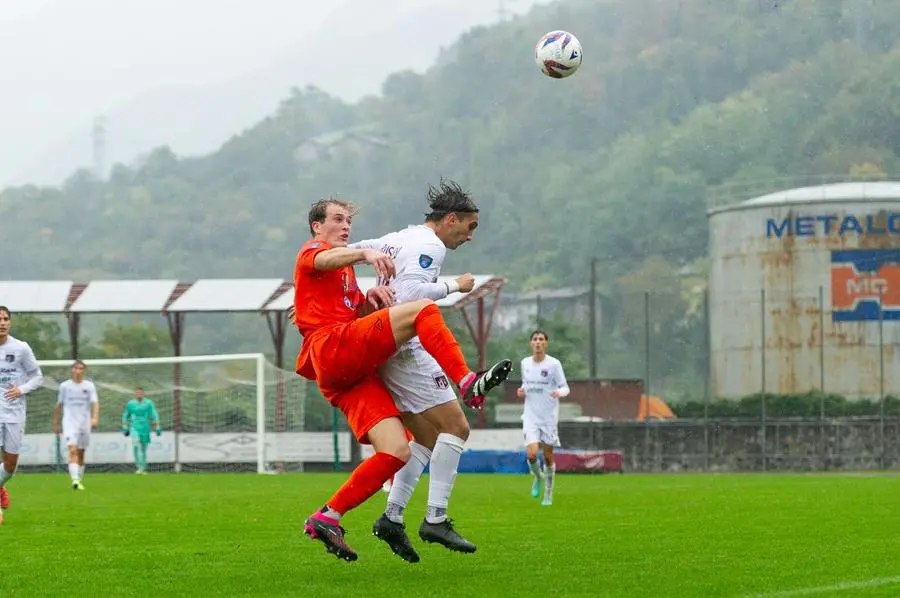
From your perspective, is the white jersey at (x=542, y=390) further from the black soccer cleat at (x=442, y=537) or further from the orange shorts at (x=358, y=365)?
the orange shorts at (x=358, y=365)

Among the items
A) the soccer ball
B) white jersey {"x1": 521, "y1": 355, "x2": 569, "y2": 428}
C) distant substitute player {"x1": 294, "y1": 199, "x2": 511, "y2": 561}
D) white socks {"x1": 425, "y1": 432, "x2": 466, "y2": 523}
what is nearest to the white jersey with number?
distant substitute player {"x1": 294, "y1": 199, "x2": 511, "y2": 561}

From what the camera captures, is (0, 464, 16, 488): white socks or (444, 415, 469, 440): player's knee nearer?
(444, 415, 469, 440): player's knee

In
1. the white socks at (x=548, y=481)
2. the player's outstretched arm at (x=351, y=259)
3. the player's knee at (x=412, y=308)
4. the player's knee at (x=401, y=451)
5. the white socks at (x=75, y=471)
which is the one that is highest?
the player's outstretched arm at (x=351, y=259)

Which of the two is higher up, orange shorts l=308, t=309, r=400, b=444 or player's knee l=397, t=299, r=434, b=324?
player's knee l=397, t=299, r=434, b=324

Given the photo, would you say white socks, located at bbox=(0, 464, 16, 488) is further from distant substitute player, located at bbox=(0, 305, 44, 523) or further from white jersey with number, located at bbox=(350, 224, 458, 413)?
white jersey with number, located at bbox=(350, 224, 458, 413)

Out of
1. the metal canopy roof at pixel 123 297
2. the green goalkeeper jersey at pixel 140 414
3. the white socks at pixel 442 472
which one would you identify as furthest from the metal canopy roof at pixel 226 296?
the white socks at pixel 442 472

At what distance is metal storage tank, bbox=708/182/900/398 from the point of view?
56344mm

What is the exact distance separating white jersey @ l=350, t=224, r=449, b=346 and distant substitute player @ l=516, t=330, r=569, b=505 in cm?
1044

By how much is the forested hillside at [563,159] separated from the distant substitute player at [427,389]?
10306 cm

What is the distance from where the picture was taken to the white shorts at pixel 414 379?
9.75m

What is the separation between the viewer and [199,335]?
5625 inches

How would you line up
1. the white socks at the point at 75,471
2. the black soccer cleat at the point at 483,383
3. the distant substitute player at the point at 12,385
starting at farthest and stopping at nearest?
1. the white socks at the point at 75,471
2. the distant substitute player at the point at 12,385
3. the black soccer cleat at the point at 483,383

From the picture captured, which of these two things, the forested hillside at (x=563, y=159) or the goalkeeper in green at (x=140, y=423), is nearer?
the goalkeeper in green at (x=140, y=423)

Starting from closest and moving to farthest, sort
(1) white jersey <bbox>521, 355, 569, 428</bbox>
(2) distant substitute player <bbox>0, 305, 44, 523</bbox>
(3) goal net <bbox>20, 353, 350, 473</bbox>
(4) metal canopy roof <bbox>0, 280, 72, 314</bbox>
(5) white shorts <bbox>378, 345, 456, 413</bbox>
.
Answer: (5) white shorts <bbox>378, 345, 456, 413</bbox> → (2) distant substitute player <bbox>0, 305, 44, 523</bbox> → (1) white jersey <bbox>521, 355, 569, 428</bbox> → (3) goal net <bbox>20, 353, 350, 473</bbox> → (4) metal canopy roof <bbox>0, 280, 72, 314</bbox>
